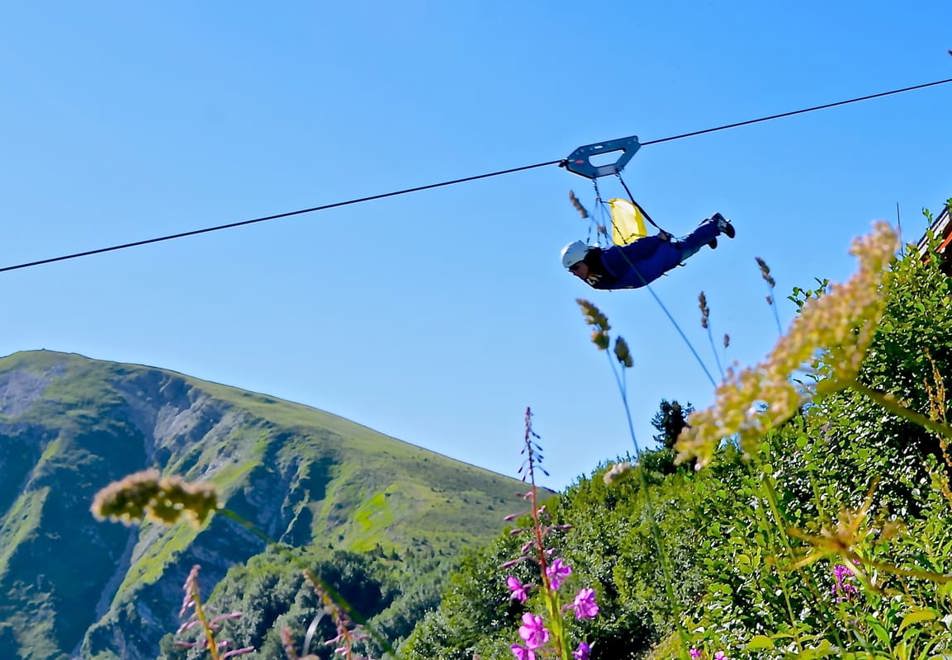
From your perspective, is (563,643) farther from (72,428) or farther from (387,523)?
(72,428)

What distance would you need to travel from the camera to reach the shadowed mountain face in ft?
472

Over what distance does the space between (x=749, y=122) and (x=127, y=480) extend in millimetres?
6019

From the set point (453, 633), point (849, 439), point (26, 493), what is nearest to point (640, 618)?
point (453, 633)

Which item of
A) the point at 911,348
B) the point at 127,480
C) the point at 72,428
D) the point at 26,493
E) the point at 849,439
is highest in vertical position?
the point at 72,428

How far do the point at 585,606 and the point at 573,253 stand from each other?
3.40m

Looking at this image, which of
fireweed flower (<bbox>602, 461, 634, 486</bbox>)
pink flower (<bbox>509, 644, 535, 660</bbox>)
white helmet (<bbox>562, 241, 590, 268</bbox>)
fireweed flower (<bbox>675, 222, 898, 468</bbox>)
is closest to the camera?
fireweed flower (<bbox>675, 222, 898, 468</bbox>)

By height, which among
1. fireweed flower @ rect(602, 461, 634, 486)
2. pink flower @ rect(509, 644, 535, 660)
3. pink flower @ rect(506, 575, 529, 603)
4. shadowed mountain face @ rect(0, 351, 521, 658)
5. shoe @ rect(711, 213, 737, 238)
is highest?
A: shadowed mountain face @ rect(0, 351, 521, 658)

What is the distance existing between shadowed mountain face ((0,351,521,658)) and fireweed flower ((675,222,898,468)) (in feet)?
426

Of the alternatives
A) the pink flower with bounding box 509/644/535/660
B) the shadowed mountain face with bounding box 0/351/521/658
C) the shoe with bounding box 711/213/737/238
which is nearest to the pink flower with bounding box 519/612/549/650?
the pink flower with bounding box 509/644/535/660

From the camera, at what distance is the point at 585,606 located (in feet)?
10.2

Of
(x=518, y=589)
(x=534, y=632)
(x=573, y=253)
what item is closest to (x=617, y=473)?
(x=534, y=632)

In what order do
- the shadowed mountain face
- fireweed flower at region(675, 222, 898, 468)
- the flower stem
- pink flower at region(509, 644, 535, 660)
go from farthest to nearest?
the shadowed mountain face → pink flower at region(509, 644, 535, 660) → the flower stem → fireweed flower at region(675, 222, 898, 468)

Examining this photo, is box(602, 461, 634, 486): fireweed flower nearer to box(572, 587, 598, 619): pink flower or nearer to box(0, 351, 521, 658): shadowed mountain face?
box(572, 587, 598, 619): pink flower

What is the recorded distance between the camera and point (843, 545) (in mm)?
820
